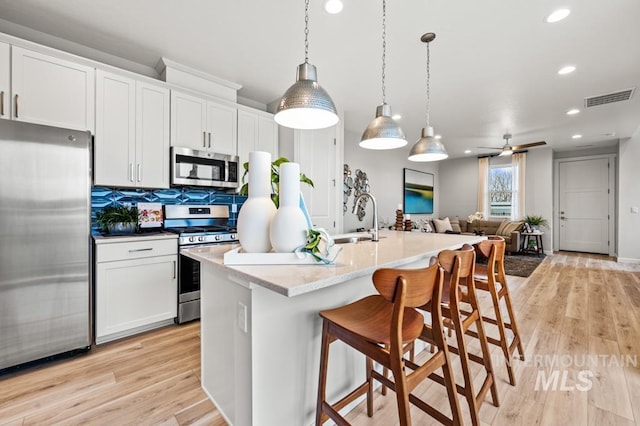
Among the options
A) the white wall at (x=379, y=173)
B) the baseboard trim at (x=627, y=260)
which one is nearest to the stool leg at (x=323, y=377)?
the white wall at (x=379, y=173)

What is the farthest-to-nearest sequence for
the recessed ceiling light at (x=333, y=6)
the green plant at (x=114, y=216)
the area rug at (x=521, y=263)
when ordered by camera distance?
1. the area rug at (x=521, y=263)
2. the green plant at (x=114, y=216)
3. the recessed ceiling light at (x=333, y=6)

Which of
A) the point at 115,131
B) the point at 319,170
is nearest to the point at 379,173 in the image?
the point at 319,170

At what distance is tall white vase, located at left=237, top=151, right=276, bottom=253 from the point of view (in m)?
1.33

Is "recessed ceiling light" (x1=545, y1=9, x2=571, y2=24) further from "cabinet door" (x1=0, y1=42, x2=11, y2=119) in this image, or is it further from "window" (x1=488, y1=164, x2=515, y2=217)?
"window" (x1=488, y1=164, x2=515, y2=217)

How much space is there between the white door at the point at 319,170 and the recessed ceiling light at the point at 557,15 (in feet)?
8.19

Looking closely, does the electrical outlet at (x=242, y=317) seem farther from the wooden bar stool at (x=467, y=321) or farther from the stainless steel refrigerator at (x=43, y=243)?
the stainless steel refrigerator at (x=43, y=243)

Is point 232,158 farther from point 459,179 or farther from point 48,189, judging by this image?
point 459,179

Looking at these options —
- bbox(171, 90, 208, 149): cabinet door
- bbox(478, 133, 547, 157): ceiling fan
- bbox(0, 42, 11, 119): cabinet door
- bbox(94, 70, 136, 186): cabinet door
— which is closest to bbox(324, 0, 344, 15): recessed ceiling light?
bbox(171, 90, 208, 149): cabinet door

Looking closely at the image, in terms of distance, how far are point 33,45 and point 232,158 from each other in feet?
5.70

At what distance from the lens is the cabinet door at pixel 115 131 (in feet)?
7.93

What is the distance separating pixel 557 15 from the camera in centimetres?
209

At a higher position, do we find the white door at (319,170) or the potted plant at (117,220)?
the white door at (319,170)

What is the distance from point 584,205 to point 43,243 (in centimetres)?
977

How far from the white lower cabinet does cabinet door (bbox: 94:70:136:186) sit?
25.4 inches
